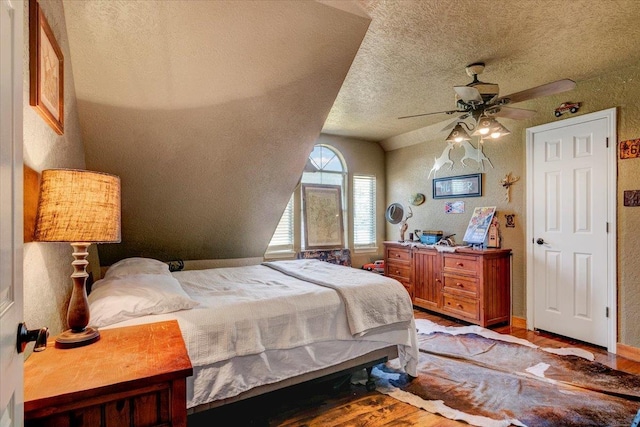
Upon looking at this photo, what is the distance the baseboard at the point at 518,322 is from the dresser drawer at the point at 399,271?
134 cm

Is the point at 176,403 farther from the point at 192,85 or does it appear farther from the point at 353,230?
the point at 353,230

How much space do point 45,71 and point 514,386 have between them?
132 inches

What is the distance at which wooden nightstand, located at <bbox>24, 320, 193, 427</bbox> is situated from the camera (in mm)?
927

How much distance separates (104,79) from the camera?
6.61ft

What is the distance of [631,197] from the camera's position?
2961 mm

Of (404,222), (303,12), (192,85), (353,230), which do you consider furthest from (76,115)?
(404,222)

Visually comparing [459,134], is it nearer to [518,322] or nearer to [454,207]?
[454,207]

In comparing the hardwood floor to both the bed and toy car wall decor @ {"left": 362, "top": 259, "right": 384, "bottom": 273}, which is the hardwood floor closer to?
the bed

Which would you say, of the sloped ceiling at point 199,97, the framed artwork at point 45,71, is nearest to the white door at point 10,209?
the framed artwork at point 45,71

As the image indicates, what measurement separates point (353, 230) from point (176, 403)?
458 centimetres

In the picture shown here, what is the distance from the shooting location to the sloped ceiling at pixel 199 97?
1.85 m

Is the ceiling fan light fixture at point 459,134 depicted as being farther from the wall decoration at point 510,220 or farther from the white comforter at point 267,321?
the wall decoration at point 510,220

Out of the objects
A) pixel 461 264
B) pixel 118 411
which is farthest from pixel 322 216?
pixel 118 411

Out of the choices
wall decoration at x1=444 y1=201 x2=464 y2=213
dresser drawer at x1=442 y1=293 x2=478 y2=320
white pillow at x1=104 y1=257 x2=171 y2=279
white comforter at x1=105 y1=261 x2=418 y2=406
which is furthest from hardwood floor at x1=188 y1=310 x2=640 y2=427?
wall decoration at x1=444 y1=201 x2=464 y2=213
